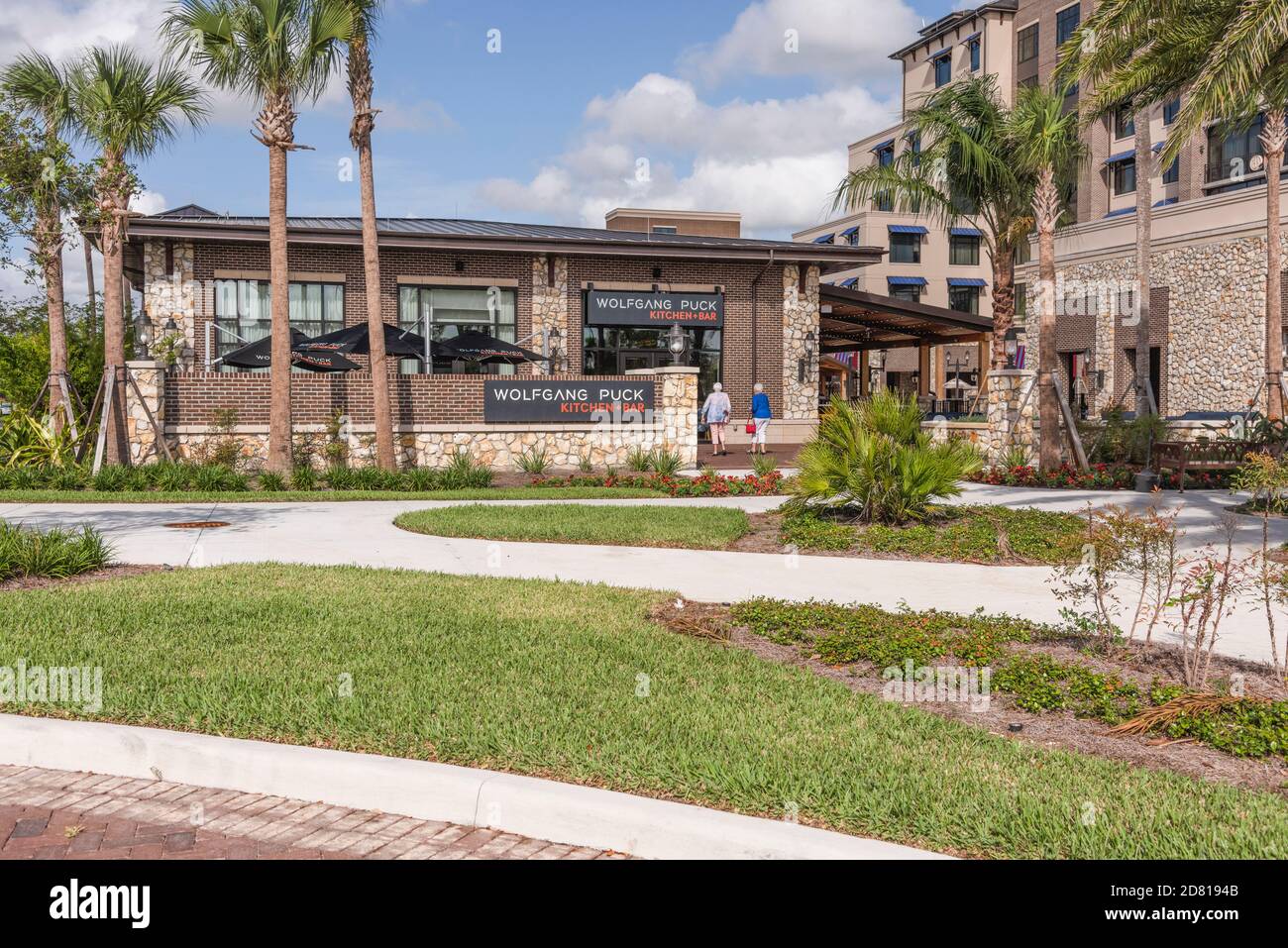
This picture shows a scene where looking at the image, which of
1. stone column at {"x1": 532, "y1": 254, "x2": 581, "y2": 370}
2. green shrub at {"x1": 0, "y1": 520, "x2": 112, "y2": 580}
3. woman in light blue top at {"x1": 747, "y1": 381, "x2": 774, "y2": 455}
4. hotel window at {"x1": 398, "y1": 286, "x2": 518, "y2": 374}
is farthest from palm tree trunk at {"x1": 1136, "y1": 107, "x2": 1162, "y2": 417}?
green shrub at {"x1": 0, "y1": 520, "x2": 112, "y2": 580}

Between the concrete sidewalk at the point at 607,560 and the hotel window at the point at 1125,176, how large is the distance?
37635 millimetres

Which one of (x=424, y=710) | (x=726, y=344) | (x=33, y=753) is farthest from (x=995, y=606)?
(x=726, y=344)

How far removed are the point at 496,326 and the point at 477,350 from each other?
5.03m

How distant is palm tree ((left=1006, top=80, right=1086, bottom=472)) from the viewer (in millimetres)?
20641

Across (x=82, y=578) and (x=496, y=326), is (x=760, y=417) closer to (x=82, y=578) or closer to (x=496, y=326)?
(x=496, y=326)

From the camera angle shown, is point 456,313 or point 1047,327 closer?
point 1047,327

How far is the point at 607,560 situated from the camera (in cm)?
1084

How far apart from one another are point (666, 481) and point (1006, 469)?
22.1 feet

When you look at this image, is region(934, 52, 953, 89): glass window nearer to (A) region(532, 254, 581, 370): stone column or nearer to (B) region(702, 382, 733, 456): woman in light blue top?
(A) region(532, 254, 581, 370): stone column

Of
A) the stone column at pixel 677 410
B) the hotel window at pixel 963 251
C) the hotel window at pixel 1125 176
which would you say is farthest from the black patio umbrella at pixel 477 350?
the hotel window at pixel 963 251

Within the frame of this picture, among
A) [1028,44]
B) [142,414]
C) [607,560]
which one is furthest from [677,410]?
[1028,44]

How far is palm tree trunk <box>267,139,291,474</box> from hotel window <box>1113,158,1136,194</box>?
40.1 metres

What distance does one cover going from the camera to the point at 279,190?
62.3 feet

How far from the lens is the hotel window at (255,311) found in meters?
26.3
